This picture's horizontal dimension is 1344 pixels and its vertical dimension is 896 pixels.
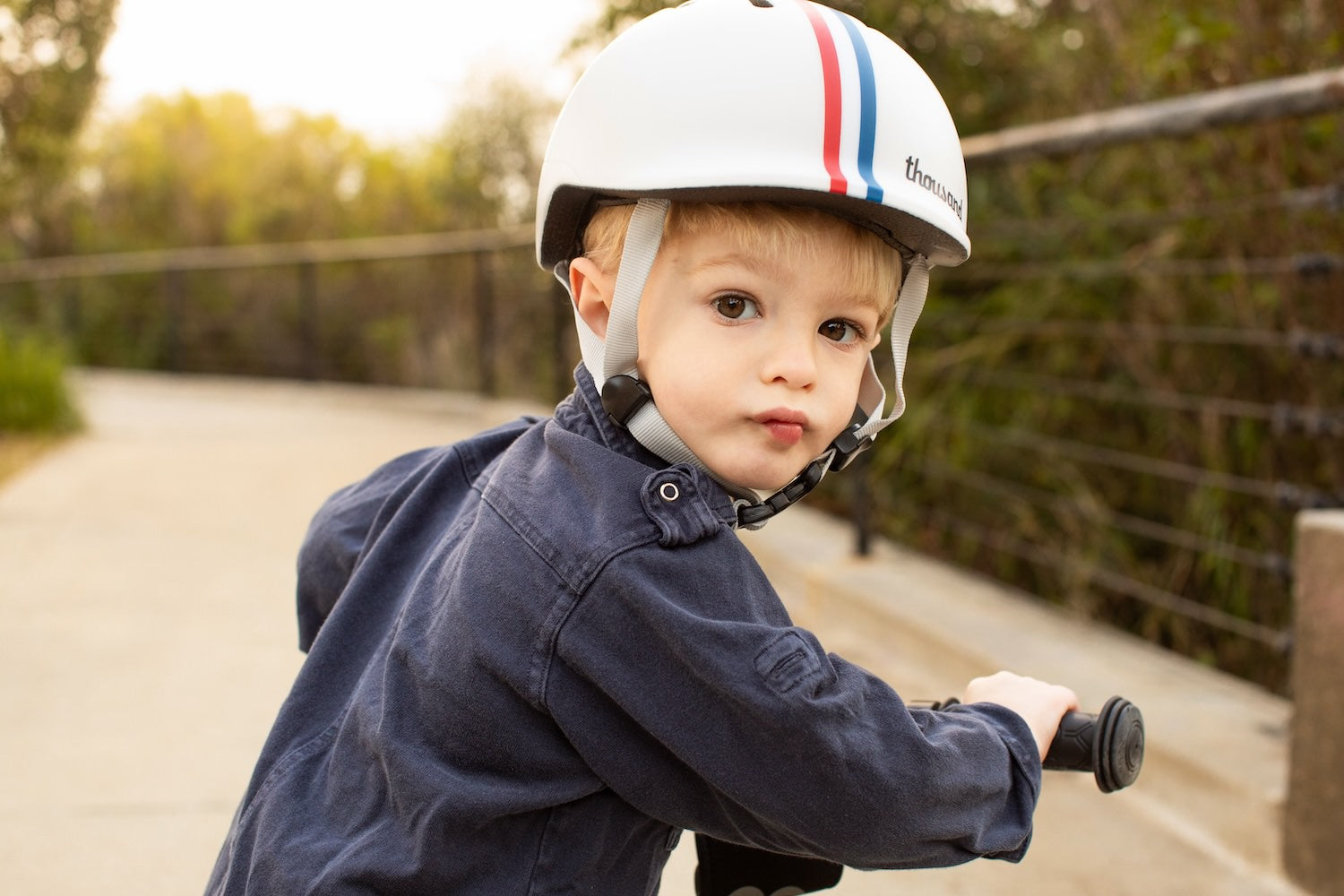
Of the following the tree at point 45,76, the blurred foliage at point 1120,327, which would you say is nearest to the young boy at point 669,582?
the blurred foliage at point 1120,327

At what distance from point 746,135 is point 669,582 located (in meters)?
0.49

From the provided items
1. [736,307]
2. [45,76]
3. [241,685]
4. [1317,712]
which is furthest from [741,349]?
[45,76]

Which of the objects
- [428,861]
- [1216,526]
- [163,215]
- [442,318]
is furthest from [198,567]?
[163,215]

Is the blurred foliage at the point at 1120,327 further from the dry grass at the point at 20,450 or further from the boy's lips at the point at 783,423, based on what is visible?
the boy's lips at the point at 783,423

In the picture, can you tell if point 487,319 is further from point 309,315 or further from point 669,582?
point 669,582

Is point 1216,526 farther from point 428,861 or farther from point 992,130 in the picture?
point 428,861

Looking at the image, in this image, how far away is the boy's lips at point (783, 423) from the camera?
1.38 metres

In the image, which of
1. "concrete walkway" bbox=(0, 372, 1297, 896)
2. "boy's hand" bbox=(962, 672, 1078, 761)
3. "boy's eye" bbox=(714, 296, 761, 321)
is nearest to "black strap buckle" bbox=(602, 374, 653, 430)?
"boy's eye" bbox=(714, 296, 761, 321)

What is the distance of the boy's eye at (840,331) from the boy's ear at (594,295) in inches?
10.0

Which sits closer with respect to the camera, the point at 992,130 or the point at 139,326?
the point at 992,130

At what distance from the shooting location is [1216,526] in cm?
385

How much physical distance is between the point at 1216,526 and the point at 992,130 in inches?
107

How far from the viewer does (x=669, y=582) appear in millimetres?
1228

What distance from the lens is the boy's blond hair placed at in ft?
4.57
